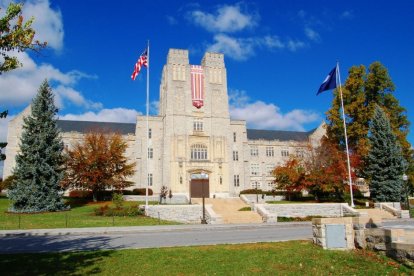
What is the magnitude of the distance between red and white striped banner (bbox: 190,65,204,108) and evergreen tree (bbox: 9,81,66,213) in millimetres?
21760

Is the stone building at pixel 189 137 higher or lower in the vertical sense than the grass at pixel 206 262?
higher

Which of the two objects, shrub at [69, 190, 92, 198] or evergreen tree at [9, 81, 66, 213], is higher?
evergreen tree at [9, 81, 66, 213]

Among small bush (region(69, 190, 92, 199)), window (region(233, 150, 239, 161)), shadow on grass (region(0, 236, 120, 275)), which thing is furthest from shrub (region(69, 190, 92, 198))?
shadow on grass (region(0, 236, 120, 275))

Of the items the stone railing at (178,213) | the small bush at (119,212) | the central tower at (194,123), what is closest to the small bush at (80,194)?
the central tower at (194,123)

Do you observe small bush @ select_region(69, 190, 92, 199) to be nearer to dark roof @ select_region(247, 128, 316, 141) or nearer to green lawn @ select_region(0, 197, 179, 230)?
Result: green lawn @ select_region(0, 197, 179, 230)

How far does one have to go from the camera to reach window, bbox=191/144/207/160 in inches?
2008

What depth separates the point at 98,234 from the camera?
1941 centimetres

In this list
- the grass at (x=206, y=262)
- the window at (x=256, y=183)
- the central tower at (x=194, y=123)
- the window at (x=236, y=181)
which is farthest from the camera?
the window at (x=256, y=183)

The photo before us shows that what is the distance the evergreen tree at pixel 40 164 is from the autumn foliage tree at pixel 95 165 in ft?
15.1

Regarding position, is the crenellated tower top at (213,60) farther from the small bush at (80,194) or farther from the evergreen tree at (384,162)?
the small bush at (80,194)

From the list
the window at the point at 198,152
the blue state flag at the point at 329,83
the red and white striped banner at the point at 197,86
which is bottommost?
the window at the point at 198,152

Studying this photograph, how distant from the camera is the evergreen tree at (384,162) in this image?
125 feet

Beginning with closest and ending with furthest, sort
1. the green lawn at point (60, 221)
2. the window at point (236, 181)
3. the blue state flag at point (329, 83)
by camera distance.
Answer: the green lawn at point (60, 221) → the blue state flag at point (329, 83) → the window at point (236, 181)

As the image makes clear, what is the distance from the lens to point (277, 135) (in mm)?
72125
